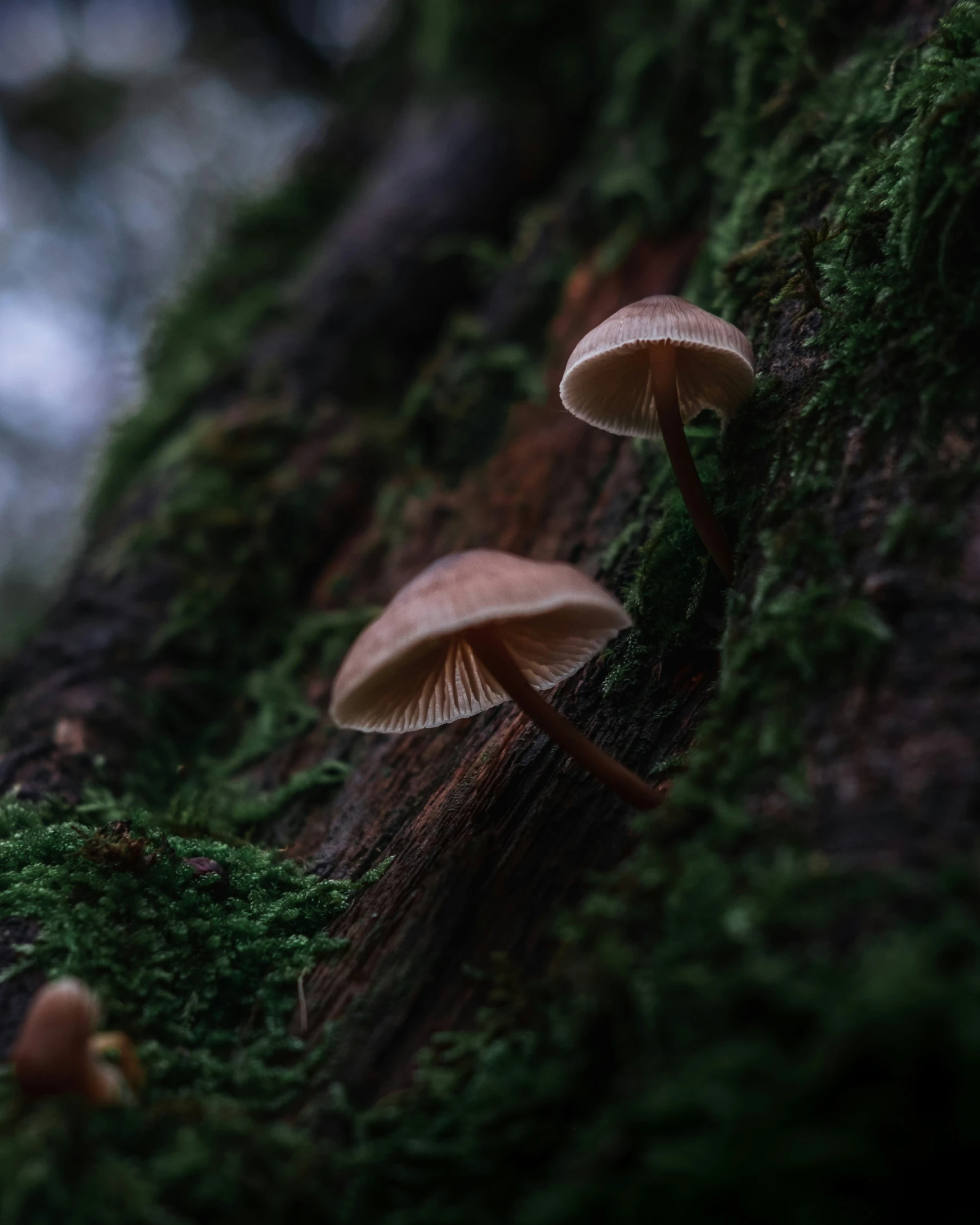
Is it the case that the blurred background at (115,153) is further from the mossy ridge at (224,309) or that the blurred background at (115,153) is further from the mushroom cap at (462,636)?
the mushroom cap at (462,636)

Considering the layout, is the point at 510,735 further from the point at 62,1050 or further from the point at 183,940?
the point at 62,1050

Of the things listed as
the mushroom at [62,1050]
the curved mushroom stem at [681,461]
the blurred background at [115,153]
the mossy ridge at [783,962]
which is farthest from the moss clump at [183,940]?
the blurred background at [115,153]

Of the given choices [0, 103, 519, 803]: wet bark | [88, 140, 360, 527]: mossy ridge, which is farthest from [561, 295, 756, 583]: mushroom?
[88, 140, 360, 527]: mossy ridge

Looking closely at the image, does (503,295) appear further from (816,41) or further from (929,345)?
(929,345)

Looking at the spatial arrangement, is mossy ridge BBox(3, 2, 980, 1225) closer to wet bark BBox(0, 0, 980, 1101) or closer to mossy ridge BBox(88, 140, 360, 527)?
wet bark BBox(0, 0, 980, 1101)

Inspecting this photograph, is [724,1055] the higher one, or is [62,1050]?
[62,1050]

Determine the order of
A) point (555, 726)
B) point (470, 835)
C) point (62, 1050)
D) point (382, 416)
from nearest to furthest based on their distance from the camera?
point (62, 1050) < point (555, 726) < point (470, 835) < point (382, 416)

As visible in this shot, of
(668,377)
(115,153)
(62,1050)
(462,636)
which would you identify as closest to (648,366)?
(668,377)
